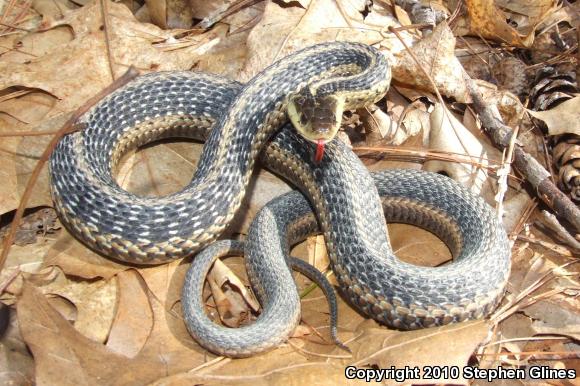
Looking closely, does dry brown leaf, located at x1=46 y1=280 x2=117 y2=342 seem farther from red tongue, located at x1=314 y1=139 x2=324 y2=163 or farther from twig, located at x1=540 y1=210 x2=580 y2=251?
twig, located at x1=540 y1=210 x2=580 y2=251

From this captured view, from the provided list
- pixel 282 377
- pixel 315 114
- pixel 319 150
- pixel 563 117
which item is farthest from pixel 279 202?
pixel 563 117

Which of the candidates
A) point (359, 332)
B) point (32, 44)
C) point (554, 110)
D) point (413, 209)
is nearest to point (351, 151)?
point (413, 209)

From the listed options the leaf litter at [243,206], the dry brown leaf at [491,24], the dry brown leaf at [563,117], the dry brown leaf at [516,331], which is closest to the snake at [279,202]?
the leaf litter at [243,206]

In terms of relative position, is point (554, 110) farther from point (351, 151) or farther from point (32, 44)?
point (32, 44)

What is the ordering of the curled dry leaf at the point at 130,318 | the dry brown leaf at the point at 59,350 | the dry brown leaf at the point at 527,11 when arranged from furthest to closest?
the dry brown leaf at the point at 527,11 < the curled dry leaf at the point at 130,318 < the dry brown leaf at the point at 59,350

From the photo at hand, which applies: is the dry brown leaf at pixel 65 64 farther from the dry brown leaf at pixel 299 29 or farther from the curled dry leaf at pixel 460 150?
the curled dry leaf at pixel 460 150
